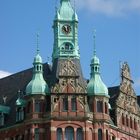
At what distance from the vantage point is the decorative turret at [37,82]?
103m

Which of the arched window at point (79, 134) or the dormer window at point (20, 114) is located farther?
the dormer window at point (20, 114)

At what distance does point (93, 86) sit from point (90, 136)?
25.3 feet

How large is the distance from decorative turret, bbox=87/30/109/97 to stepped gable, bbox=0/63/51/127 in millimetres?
7109

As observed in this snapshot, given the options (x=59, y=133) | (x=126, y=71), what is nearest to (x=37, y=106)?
(x=59, y=133)

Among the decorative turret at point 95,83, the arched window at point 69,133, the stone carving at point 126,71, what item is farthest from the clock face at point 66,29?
the arched window at point 69,133

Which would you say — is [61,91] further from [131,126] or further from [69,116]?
[131,126]

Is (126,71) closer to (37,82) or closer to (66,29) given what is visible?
(66,29)

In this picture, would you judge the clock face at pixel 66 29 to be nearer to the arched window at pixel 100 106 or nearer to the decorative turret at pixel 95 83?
the decorative turret at pixel 95 83

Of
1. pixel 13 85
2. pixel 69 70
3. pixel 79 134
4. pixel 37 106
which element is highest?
pixel 13 85

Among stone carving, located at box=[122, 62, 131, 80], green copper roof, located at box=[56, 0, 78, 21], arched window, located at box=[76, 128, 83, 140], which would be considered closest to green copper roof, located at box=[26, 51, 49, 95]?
arched window, located at box=[76, 128, 83, 140]

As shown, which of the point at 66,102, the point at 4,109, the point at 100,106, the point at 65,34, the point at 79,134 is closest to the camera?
the point at 79,134

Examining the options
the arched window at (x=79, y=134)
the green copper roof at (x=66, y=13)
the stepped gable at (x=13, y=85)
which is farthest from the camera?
the green copper roof at (x=66, y=13)

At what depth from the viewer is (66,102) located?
335 feet

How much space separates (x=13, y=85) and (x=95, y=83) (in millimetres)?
17054
